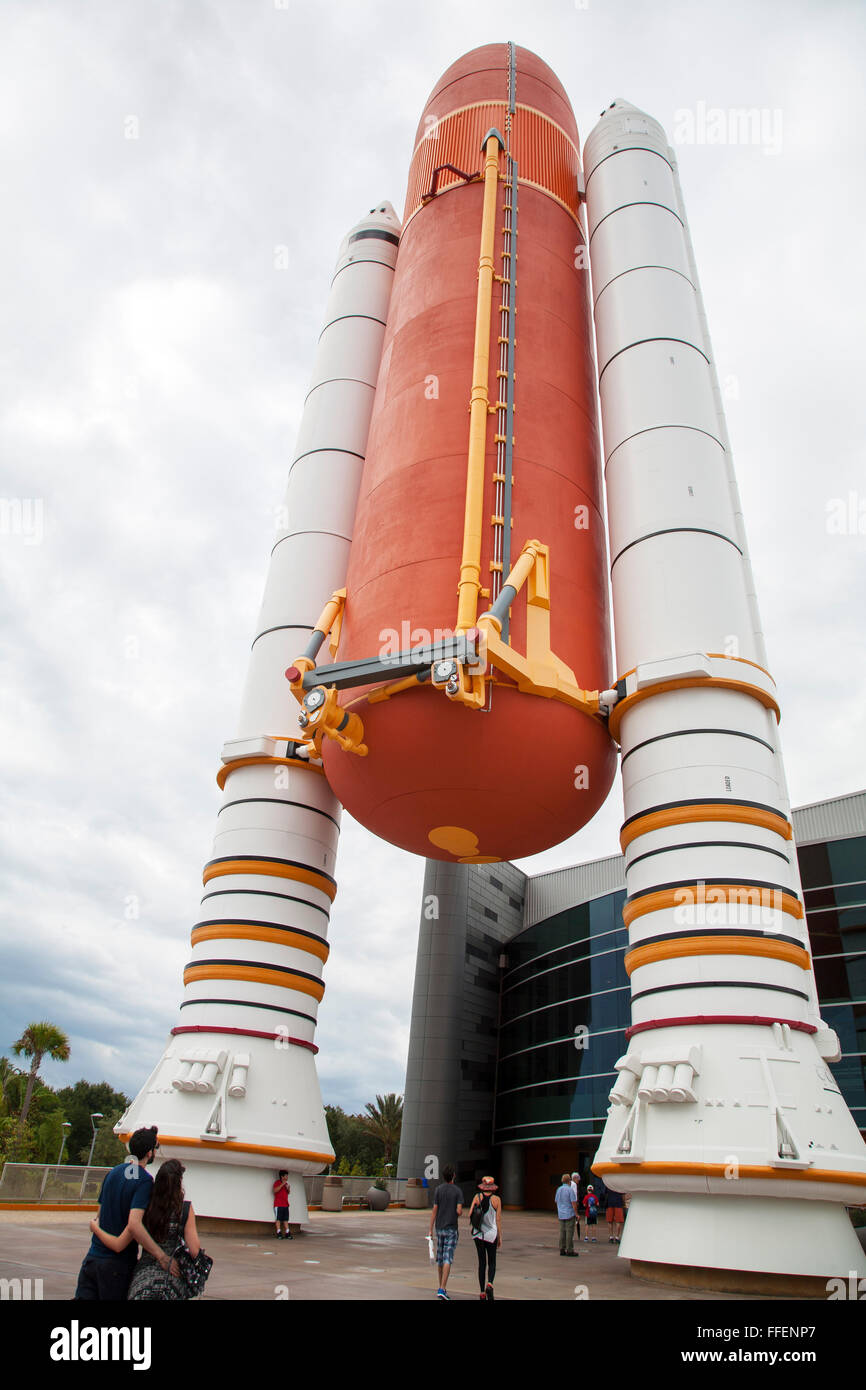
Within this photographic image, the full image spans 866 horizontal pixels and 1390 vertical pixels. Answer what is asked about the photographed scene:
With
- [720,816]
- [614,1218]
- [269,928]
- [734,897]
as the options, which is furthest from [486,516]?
[614,1218]

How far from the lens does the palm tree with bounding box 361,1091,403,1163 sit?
4738 centimetres

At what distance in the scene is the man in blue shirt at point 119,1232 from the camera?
4.51 m

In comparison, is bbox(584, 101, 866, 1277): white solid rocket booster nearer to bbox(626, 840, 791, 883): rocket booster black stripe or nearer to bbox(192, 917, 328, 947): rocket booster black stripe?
bbox(626, 840, 791, 883): rocket booster black stripe

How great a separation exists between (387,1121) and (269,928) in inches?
1502

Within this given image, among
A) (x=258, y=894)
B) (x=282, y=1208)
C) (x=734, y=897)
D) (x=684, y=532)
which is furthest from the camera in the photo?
(x=258, y=894)

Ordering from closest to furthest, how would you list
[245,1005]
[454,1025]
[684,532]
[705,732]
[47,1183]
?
[705,732] < [245,1005] < [684,532] < [47,1183] < [454,1025]

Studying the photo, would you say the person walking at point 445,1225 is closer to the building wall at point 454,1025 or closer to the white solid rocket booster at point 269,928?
the white solid rocket booster at point 269,928

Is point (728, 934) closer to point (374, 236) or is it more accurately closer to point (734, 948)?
point (734, 948)

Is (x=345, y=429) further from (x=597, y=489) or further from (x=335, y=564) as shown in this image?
(x=597, y=489)

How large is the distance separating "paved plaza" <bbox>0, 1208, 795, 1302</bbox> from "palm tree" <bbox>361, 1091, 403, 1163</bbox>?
112ft

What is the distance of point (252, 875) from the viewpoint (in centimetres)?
1520

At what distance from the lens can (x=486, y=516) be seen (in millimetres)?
13523

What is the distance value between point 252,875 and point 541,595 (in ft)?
22.6

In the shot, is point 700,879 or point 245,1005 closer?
point 700,879
